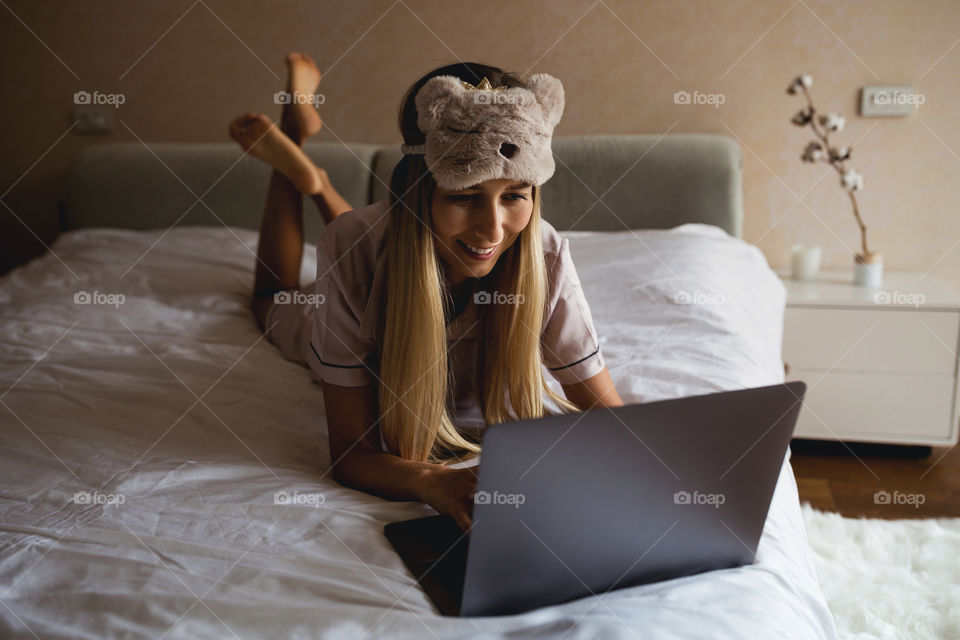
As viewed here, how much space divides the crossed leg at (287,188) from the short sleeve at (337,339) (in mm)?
792

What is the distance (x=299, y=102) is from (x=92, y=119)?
54.7 inches

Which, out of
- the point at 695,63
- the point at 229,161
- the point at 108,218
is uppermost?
the point at 695,63

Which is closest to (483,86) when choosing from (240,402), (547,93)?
(547,93)

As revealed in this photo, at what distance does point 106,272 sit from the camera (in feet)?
6.70

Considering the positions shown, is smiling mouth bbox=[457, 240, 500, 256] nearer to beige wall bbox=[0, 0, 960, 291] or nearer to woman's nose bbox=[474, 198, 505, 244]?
woman's nose bbox=[474, 198, 505, 244]

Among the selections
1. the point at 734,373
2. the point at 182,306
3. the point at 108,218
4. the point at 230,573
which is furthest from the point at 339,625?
the point at 108,218

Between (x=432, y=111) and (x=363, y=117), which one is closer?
(x=432, y=111)

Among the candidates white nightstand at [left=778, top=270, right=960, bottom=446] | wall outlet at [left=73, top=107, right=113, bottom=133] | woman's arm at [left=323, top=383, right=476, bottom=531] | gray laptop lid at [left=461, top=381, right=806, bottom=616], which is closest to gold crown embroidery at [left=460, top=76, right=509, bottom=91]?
woman's arm at [left=323, top=383, right=476, bottom=531]

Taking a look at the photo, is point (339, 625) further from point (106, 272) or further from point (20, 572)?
point (106, 272)

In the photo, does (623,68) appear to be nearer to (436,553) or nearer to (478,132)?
(478,132)

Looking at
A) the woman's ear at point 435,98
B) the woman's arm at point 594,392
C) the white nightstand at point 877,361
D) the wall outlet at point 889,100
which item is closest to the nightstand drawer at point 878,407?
the white nightstand at point 877,361

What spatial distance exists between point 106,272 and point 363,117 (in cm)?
100

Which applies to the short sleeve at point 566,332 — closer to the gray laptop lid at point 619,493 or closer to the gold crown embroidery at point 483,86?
the gold crown embroidery at point 483,86

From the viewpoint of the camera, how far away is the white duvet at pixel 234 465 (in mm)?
734
